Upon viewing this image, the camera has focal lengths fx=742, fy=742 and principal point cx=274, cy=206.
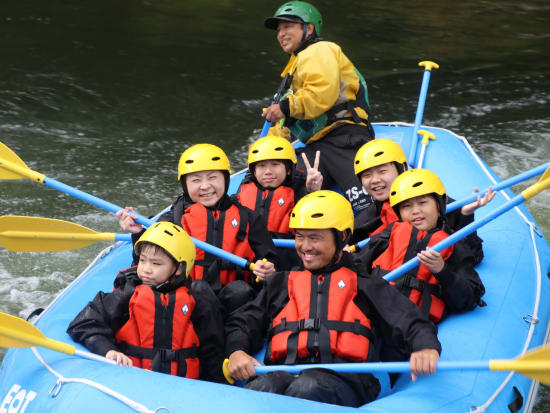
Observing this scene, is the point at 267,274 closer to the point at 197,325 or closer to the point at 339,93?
the point at 197,325

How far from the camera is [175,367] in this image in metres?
2.89

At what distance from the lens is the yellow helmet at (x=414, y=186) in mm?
3275

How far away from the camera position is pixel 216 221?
3.56 metres

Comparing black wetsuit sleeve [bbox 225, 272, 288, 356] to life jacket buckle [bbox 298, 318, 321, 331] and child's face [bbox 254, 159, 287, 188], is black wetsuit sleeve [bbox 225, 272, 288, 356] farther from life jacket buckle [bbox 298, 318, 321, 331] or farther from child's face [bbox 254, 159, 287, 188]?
child's face [bbox 254, 159, 287, 188]

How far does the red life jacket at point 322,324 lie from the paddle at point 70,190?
52cm

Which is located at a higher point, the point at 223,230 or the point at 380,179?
the point at 380,179

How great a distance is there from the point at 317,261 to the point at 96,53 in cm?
825

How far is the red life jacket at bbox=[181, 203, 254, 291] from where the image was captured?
354 cm

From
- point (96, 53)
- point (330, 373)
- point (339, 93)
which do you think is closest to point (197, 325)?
point (330, 373)

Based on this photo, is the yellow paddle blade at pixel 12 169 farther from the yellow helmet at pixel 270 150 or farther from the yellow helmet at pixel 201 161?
the yellow helmet at pixel 270 150

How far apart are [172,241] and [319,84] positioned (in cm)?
190

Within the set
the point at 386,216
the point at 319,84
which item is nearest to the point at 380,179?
the point at 386,216

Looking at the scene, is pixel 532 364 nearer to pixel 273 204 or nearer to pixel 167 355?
pixel 167 355

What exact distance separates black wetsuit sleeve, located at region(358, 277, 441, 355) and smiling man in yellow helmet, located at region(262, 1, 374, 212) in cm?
156
